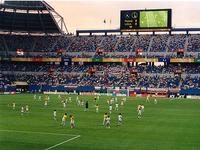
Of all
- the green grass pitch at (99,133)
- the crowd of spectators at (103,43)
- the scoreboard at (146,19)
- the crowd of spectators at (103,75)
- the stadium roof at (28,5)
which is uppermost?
the stadium roof at (28,5)

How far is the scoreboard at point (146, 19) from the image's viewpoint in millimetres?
105688

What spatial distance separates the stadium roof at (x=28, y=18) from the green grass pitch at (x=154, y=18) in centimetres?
2973

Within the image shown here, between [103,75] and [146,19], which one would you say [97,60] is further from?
[146,19]

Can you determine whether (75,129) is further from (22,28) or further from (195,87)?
(22,28)

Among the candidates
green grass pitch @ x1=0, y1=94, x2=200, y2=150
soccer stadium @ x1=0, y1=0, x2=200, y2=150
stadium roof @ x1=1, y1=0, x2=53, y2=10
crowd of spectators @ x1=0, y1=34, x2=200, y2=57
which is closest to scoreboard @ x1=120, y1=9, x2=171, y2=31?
soccer stadium @ x1=0, y1=0, x2=200, y2=150

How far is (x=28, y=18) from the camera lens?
12056 centimetres

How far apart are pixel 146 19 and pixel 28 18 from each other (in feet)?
129

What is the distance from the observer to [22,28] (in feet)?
401

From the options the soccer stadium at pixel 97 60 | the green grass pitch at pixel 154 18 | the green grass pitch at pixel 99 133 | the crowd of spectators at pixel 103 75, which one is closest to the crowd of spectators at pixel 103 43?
the soccer stadium at pixel 97 60

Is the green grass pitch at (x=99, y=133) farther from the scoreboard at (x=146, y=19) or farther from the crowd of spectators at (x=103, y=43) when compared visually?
the crowd of spectators at (x=103, y=43)

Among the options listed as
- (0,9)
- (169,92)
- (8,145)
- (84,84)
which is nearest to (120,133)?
(8,145)

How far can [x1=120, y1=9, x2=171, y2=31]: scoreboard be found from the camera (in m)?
106

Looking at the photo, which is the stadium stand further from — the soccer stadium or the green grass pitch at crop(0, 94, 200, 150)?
the green grass pitch at crop(0, 94, 200, 150)

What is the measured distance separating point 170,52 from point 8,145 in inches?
3245
